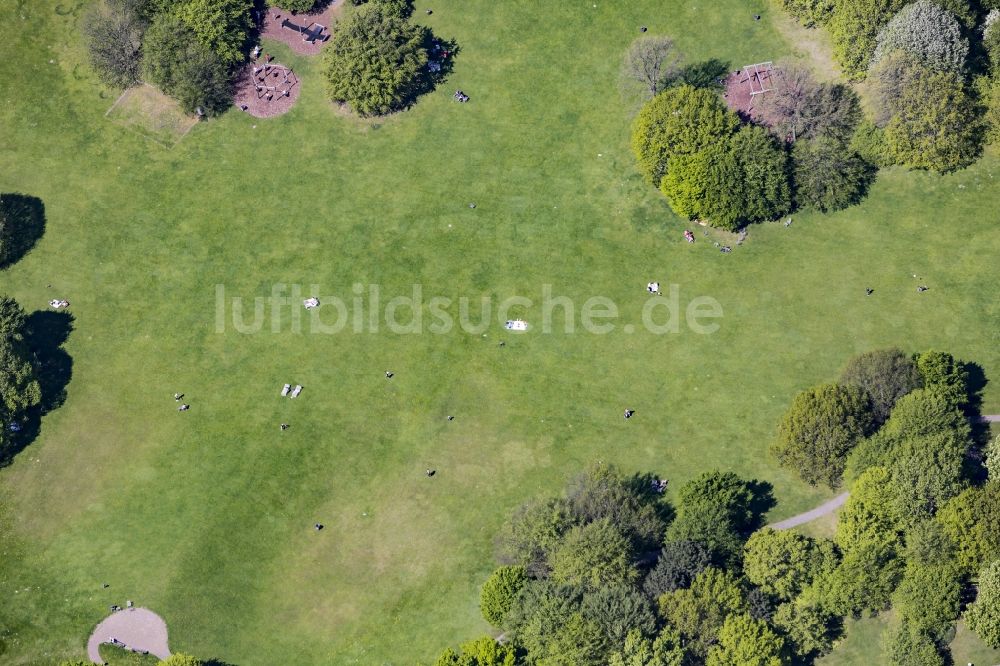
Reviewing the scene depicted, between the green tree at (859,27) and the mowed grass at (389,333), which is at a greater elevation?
the green tree at (859,27)

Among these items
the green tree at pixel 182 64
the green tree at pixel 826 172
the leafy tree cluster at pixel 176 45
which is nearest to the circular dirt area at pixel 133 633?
the leafy tree cluster at pixel 176 45

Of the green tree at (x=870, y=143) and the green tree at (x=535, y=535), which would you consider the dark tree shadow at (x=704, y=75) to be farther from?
the green tree at (x=535, y=535)

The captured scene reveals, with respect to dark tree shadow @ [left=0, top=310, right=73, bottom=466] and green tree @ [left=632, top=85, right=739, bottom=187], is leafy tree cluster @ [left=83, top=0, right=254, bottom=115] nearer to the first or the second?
dark tree shadow @ [left=0, top=310, right=73, bottom=466]

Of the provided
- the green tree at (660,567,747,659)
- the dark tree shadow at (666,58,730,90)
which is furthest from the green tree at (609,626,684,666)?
the dark tree shadow at (666,58,730,90)

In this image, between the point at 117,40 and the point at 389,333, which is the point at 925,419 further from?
the point at 117,40

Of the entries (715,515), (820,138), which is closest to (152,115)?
(820,138)

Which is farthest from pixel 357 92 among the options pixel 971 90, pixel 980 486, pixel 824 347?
pixel 980 486
